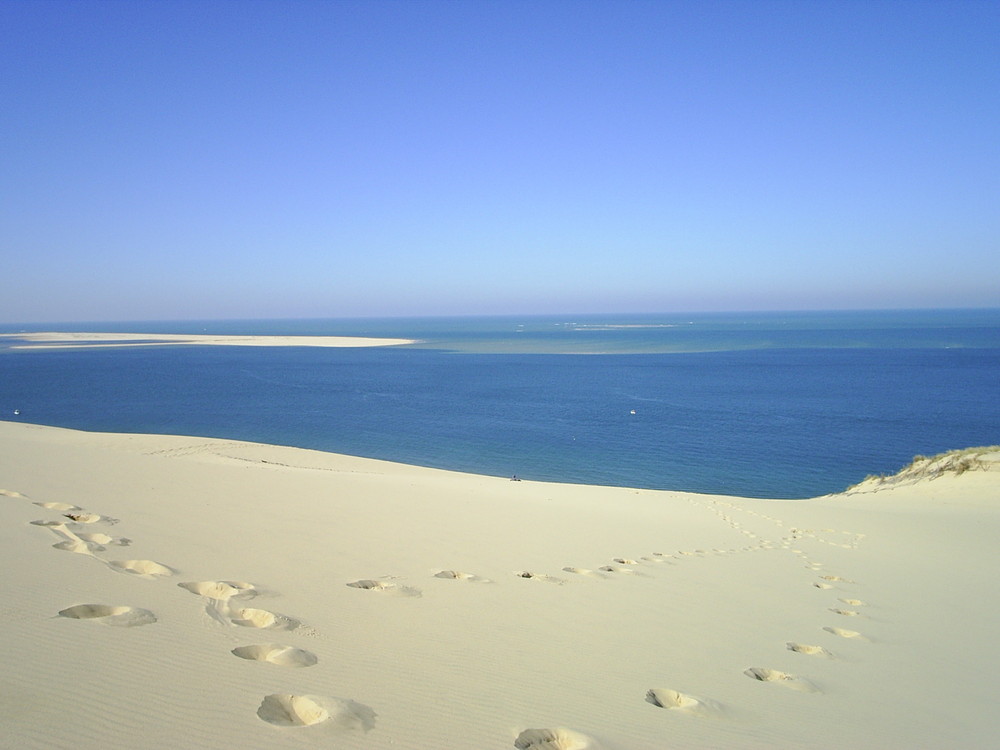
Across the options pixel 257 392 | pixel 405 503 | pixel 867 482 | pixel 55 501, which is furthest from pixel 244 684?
pixel 257 392

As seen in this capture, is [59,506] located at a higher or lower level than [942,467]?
higher

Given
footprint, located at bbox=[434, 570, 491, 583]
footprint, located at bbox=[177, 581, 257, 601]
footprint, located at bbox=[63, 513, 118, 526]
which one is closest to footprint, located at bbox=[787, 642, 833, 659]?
footprint, located at bbox=[434, 570, 491, 583]

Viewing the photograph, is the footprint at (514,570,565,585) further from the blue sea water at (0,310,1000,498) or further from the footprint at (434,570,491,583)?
the blue sea water at (0,310,1000,498)

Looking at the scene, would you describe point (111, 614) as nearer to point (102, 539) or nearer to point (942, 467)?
point (102, 539)

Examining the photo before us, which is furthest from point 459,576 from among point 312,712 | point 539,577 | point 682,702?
point 312,712

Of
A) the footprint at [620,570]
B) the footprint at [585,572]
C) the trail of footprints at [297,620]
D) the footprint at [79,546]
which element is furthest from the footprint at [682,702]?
the footprint at [79,546]

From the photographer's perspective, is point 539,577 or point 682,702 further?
point 539,577

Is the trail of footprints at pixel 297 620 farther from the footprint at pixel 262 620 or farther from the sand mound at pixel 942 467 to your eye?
the sand mound at pixel 942 467
